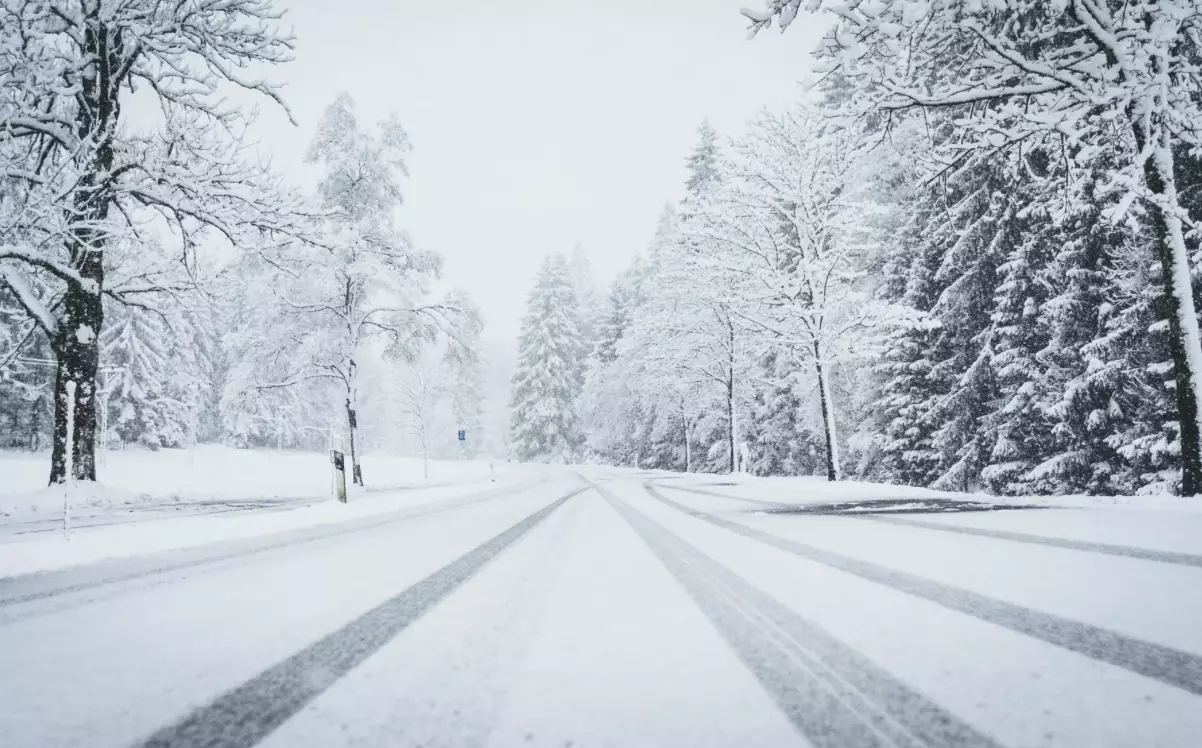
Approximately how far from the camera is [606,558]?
4453 mm

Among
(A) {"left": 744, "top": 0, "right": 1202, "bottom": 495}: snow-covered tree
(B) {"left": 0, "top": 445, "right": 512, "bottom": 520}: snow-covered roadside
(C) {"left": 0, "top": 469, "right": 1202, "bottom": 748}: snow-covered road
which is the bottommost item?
(B) {"left": 0, "top": 445, "right": 512, "bottom": 520}: snow-covered roadside

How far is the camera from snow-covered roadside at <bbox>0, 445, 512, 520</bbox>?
11.6m

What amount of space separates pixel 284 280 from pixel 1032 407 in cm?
2284

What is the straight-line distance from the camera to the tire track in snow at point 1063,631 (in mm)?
1674

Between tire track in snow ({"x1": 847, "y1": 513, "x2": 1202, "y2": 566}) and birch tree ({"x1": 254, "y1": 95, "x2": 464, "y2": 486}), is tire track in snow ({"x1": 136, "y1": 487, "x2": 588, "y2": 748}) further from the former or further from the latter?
birch tree ({"x1": 254, "y1": 95, "x2": 464, "y2": 486})

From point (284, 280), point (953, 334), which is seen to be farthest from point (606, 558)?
point (284, 280)

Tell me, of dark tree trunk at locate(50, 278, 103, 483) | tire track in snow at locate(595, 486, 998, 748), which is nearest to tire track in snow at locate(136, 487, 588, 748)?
tire track in snow at locate(595, 486, 998, 748)

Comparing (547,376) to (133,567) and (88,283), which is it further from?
(133,567)

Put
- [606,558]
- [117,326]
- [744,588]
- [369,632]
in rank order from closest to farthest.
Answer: [369,632]
[744,588]
[606,558]
[117,326]

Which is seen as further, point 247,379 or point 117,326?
point 117,326

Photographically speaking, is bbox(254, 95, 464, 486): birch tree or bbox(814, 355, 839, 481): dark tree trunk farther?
bbox(254, 95, 464, 486): birch tree

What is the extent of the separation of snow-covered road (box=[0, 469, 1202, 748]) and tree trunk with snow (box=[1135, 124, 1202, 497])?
15.0 ft

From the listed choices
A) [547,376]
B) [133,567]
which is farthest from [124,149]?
[547,376]

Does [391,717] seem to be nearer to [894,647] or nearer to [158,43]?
[894,647]
